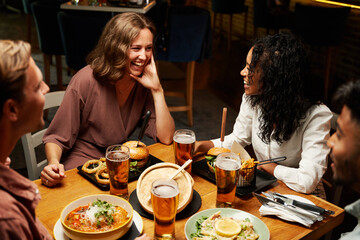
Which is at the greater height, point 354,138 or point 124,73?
point 354,138

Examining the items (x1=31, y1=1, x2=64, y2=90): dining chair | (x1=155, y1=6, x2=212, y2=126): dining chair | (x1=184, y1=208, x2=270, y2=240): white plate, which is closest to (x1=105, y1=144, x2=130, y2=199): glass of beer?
(x1=184, y1=208, x2=270, y2=240): white plate

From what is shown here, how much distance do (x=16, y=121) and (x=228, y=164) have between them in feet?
2.36

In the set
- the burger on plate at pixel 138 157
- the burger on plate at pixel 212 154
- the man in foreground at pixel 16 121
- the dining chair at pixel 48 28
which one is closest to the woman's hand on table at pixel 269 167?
the burger on plate at pixel 212 154

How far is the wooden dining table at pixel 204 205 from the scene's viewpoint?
48.9 inches

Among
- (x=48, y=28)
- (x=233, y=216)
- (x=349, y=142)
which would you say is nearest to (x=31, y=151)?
(x=233, y=216)

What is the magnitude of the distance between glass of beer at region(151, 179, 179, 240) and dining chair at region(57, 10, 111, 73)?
2.53 metres

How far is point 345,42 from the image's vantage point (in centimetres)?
539

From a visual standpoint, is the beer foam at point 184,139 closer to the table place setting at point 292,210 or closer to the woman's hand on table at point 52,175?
the table place setting at point 292,210

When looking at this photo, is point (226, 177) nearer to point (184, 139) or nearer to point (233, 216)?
point (233, 216)

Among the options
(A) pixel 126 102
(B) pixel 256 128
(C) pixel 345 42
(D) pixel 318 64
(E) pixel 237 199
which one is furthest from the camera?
(D) pixel 318 64

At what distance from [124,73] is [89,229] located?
1.10 metres

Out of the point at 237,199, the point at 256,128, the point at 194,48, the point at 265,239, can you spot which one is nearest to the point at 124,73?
the point at 256,128

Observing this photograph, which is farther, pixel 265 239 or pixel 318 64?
pixel 318 64

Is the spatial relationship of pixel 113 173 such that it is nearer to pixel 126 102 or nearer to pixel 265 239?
pixel 265 239
